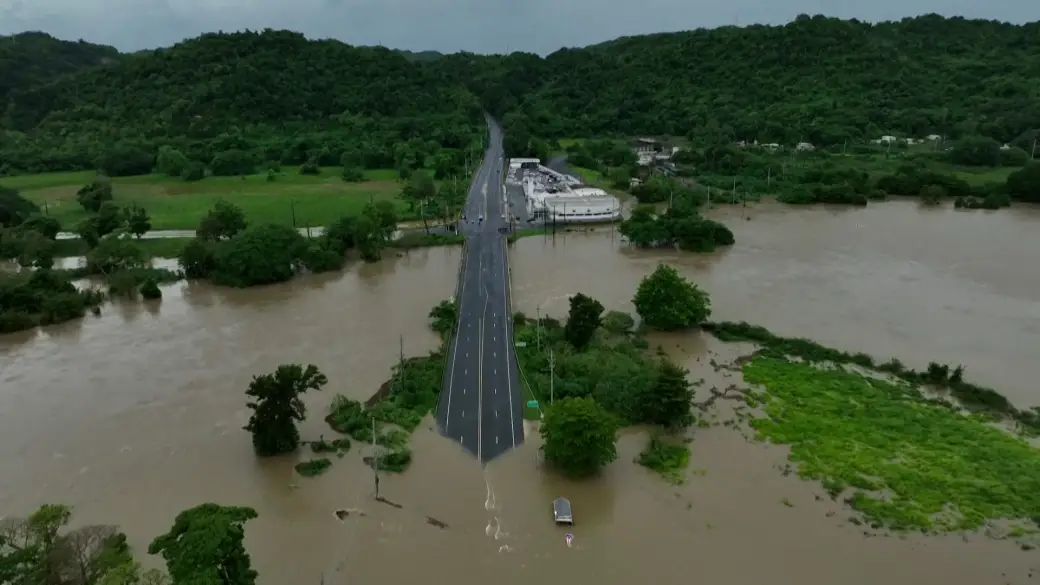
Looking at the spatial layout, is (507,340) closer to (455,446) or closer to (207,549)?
(455,446)

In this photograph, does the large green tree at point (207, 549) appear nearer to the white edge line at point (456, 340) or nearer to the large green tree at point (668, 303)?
the white edge line at point (456, 340)

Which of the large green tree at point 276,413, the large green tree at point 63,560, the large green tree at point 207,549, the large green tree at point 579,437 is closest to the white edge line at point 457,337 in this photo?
the large green tree at point 579,437

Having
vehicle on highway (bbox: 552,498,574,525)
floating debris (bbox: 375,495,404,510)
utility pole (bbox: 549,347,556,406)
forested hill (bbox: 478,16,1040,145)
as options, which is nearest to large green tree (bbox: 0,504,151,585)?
floating debris (bbox: 375,495,404,510)

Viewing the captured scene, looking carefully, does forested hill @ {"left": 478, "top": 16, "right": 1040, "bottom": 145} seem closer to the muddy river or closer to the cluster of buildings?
the cluster of buildings

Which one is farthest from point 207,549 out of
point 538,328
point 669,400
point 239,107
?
point 239,107

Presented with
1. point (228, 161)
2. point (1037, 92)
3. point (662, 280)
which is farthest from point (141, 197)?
point (1037, 92)

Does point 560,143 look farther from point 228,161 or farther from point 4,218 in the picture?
point 4,218
